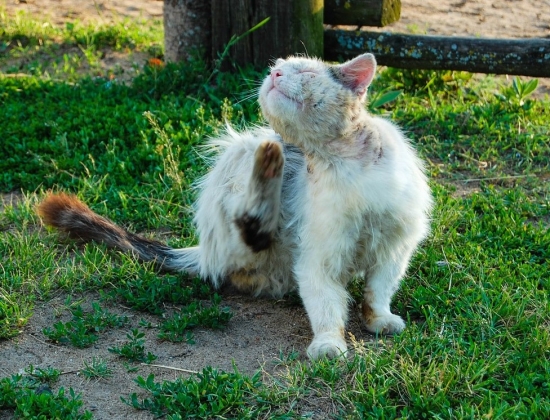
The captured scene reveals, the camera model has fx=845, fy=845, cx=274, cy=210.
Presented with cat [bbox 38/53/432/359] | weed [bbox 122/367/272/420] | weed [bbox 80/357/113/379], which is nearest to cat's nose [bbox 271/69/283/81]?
cat [bbox 38/53/432/359]

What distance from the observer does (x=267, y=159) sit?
13.2 ft

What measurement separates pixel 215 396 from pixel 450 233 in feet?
6.92

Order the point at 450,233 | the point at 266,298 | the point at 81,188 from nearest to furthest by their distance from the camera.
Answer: the point at 266,298
the point at 450,233
the point at 81,188

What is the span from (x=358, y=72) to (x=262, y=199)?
29.8 inches

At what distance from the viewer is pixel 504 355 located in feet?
12.4

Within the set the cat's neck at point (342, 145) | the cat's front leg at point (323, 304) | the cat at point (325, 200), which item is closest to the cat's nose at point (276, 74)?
the cat at point (325, 200)

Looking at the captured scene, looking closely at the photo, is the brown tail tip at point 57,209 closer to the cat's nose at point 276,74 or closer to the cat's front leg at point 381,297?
the cat's nose at point 276,74

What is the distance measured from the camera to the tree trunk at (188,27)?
22.2 ft

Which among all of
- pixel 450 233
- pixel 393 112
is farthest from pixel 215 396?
pixel 393 112

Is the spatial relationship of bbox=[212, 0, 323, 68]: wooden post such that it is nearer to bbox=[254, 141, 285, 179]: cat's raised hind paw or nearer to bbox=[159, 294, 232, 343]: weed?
bbox=[254, 141, 285, 179]: cat's raised hind paw

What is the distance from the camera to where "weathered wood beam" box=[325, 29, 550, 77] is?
6230 mm

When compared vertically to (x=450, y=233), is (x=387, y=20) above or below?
above

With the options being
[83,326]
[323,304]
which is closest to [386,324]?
[323,304]

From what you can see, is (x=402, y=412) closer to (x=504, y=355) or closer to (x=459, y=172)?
(x=504, y=355)
